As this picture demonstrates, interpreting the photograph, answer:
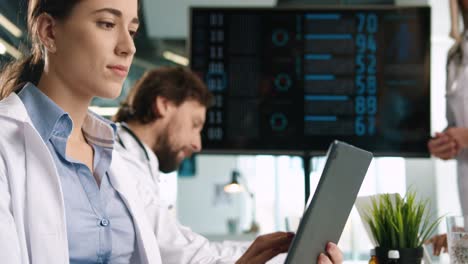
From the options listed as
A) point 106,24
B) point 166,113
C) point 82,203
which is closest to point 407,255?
point 82,203

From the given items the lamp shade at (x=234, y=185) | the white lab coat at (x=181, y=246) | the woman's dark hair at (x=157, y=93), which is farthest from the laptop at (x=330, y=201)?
the lamp shade at (x=234, y=185)

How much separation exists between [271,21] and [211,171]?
1.79 meters

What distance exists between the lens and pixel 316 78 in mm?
3494

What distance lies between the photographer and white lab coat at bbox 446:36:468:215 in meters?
2.46

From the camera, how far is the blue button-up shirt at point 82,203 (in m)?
1.32

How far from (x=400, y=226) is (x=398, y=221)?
1 centimetres

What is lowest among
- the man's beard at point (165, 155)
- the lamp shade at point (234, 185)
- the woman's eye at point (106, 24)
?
the lamp shade at point (234, 185)

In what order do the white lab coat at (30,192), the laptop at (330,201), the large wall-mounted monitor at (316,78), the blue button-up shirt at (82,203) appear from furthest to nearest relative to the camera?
the large wall-mounted monitor at (316,78) < the blue button-up shirt at (82,203) < the white lab coat at (30,192) < the laptop at (330,201)

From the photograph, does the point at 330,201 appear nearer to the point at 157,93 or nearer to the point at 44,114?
the point at 44,114

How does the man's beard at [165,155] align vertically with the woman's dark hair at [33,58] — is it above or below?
below

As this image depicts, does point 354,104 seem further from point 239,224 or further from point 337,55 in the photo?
point 239,224

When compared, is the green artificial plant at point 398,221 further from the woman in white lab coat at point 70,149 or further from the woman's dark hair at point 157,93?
the woman's dark hair at point 157,93

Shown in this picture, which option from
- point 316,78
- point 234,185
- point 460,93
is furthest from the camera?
point 234,185

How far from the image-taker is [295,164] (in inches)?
203
